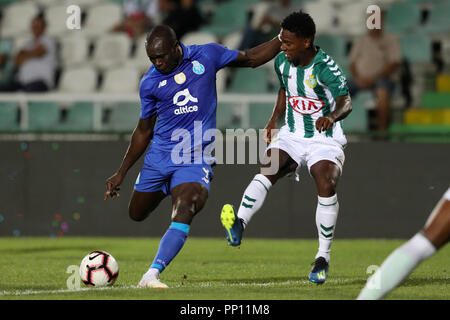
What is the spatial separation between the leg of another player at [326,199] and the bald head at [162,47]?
156cm

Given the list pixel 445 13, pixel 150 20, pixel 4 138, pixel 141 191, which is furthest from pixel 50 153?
pixel 445 13

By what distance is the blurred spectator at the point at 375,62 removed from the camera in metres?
13.2

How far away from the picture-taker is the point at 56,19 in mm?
16266

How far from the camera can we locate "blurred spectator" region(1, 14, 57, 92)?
14.3 meters

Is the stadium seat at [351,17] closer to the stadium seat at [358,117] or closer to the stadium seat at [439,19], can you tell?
the stadium seat at [439,19]

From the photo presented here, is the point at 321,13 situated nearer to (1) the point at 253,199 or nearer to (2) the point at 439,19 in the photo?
(2) the point at 439,19

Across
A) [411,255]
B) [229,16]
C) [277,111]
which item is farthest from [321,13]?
[411,255]

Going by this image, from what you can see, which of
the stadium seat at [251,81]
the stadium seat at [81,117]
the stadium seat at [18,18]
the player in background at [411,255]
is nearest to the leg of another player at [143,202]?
the player in background at [411,255]

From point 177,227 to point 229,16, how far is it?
9335mm

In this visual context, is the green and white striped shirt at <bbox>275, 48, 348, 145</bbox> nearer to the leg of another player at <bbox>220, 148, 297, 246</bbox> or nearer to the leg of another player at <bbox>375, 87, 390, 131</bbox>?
the leg of another player at <bbox>220, 148, 297, 246</bbox>

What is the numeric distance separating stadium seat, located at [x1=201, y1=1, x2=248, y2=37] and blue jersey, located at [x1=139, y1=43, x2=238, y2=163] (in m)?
8.11

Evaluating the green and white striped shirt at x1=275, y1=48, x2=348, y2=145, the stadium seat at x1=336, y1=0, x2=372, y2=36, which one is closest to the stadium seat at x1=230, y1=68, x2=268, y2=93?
the stadium seat at x1=336, y1=0, x2=372, y2=36
